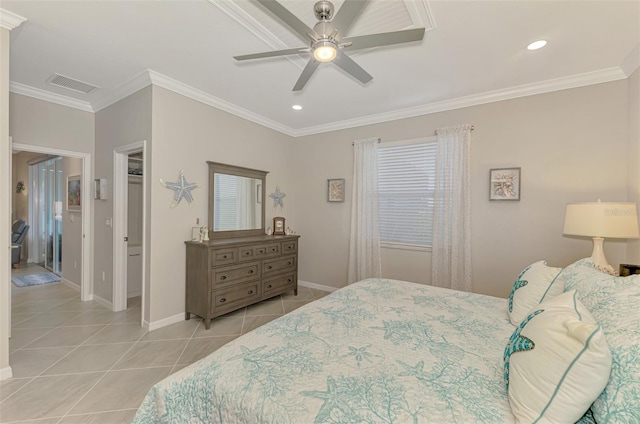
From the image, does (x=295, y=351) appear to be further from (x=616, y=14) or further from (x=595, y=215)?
(x=616, y=14)

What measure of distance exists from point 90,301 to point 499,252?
5384 mm

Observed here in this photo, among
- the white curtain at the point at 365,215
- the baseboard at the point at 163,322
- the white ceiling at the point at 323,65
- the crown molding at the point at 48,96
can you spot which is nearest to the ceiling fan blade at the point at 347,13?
the white ceiling at the point at 323,65

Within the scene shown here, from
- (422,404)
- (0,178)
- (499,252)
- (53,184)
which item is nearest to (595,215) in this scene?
(499,252)

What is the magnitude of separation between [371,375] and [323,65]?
2.57m

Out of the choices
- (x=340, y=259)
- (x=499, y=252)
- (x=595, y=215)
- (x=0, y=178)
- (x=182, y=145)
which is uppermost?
(x=182, y=145)

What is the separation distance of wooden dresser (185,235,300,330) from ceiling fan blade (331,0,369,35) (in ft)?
8.02

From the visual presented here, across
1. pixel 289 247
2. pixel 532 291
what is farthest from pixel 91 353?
pixel 532 291

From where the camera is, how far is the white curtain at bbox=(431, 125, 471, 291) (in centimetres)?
331

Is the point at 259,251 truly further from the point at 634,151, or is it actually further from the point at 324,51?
the point at 634,151

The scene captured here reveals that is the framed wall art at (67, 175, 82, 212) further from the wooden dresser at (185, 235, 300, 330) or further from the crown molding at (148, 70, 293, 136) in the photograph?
the crown molding at (148, 70, 293, 136)

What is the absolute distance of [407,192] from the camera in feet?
12.5

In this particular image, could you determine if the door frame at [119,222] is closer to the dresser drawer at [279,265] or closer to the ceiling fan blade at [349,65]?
the dresser drawer at [279,265]

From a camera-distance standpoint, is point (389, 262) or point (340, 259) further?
point (340, 259)

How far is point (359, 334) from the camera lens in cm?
150
